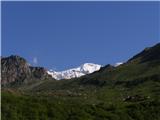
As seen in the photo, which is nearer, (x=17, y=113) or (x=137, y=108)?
(x=17, y=113)

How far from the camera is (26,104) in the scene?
271 ft

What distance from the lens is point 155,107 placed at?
9388 centimetres

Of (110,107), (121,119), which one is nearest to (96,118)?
(121,119)

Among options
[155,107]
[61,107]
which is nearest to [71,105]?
[61,107]

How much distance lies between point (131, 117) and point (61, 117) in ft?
45.4

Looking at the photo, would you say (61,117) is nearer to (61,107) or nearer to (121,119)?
(61,107)

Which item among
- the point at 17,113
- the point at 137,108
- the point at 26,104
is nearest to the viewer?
the point at 17,113

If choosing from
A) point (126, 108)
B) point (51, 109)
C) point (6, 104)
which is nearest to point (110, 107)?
point (126, 108)

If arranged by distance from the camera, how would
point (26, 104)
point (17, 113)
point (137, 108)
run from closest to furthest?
point (17, 113), point (26, 104), point (137, 108)

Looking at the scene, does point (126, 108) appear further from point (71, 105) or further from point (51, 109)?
point (51, 109)

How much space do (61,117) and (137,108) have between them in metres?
18.7

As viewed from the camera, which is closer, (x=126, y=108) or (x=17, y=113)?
(x=17, y=113)

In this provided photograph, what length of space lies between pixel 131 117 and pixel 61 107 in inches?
500

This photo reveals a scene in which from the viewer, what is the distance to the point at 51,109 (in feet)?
270
